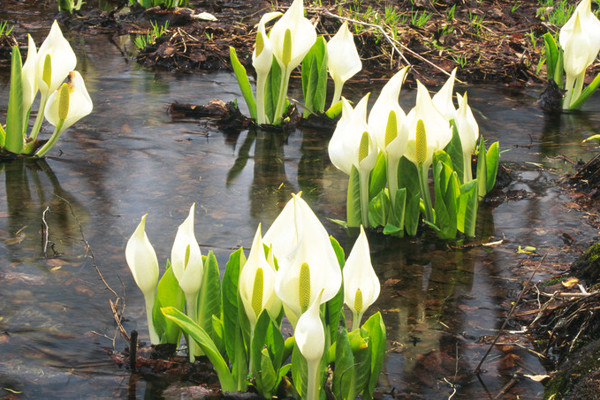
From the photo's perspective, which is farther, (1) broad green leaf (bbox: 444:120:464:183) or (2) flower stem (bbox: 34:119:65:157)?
(2) flower stem (bbox: 34:119:65:157)

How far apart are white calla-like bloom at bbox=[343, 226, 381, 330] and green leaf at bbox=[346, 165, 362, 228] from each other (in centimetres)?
127

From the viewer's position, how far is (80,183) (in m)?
4.29

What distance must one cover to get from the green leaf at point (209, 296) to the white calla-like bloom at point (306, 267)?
13.2 inches

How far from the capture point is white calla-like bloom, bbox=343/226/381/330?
88.4 inches

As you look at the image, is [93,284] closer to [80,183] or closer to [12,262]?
[12,262]

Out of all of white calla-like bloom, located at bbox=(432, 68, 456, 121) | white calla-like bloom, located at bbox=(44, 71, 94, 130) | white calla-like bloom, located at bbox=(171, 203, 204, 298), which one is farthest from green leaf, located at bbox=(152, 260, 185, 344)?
white calla-like bloom, located at bbox=(44, 71, 94, 130)

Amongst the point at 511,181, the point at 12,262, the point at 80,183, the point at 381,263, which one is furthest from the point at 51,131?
the point at 511,181

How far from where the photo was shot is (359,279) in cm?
229

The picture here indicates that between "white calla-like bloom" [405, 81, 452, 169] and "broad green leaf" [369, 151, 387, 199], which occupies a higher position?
"white calla-like bloom" [405, 81, 452, 169]

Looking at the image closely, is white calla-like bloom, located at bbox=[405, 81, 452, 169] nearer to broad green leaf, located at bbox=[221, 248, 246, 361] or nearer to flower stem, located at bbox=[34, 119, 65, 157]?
broad green leaf, located at bbox=[221, 248, 246, 361]

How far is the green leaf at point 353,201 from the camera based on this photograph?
11.8 ft

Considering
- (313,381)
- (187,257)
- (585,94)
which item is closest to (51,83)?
(187,257)

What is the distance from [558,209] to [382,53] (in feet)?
11.3

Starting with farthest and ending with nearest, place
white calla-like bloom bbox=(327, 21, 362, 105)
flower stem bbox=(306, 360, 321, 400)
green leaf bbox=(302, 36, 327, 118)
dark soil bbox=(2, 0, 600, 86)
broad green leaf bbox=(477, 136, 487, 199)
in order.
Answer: dark soil bbox=(2, 0, 600, 86) < green leaf bbox=(302, 36, 327, 118) < white calla-like bloom bbox=(327, 21, 362, 105) < broad green leaf bbox=(477, 136, 487, 199) < flower stem bbox=(306, 360, 321, 400)
